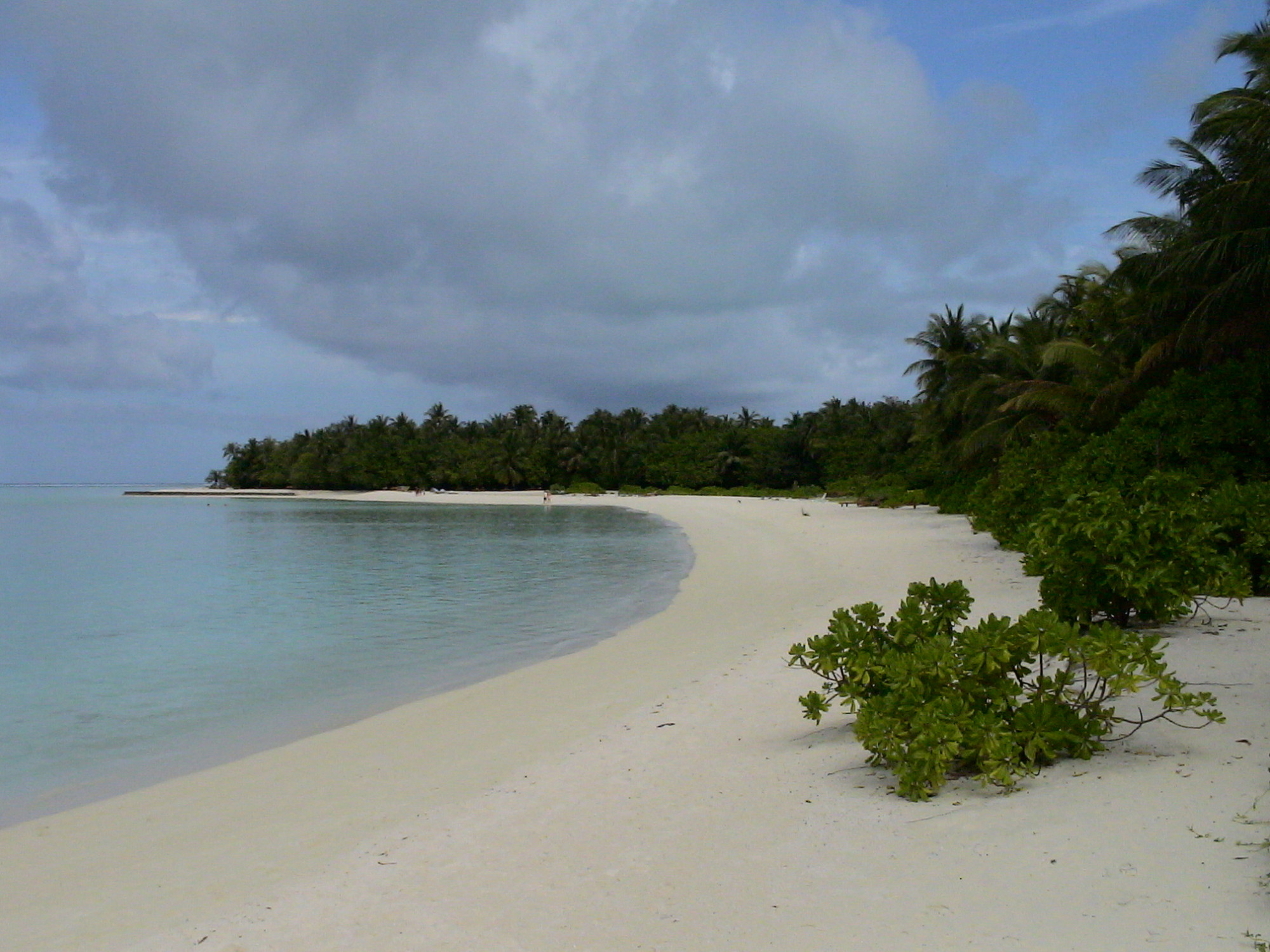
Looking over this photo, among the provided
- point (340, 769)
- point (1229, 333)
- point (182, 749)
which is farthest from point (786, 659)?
point (1229, 333)

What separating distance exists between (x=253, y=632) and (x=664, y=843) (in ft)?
38.0

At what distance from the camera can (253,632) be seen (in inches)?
548

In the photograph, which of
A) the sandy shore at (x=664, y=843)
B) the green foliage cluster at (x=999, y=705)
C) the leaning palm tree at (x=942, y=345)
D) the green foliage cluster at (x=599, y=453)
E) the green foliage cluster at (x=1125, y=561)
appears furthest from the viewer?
the green foliage cluster at (x=599, y=453)

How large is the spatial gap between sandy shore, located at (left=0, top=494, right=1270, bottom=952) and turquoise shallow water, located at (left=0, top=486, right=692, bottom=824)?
1532mm

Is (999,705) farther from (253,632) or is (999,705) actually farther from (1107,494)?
(253,632)

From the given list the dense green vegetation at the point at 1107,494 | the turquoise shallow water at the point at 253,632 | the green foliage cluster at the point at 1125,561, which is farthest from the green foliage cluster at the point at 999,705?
the turquoise shallow water at the point at 253,632

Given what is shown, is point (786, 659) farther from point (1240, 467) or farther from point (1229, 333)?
point (1229, 333)

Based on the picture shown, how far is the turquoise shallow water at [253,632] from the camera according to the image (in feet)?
26.3

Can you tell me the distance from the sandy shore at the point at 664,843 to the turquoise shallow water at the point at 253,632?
153 centimetres

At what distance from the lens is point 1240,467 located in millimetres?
12930

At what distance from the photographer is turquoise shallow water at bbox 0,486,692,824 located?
8031 mm

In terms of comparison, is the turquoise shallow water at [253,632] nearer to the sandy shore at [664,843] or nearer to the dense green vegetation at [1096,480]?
the sandy shore at [664,843]

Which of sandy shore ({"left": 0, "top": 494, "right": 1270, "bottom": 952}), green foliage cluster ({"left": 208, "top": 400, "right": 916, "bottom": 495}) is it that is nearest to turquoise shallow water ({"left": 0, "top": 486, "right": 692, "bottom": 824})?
sandy shore ({"left": 0, "top": 494, "right": 1270, "bottom": 952})

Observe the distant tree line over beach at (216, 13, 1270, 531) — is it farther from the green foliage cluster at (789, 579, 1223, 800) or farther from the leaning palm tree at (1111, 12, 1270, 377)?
the green foliage cluster at (789, 579, 1223, 800)
